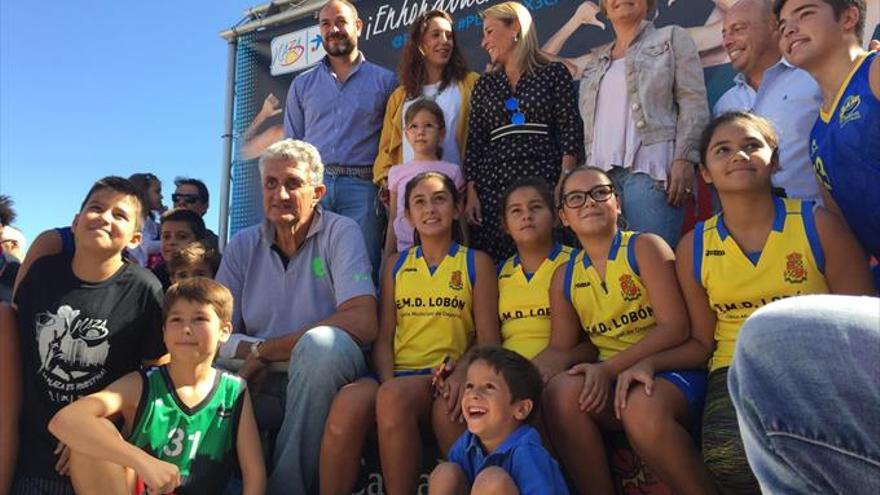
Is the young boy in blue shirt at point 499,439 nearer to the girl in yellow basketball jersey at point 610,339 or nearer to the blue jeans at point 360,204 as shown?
the girl in yellow basketball jersey at point 610,339

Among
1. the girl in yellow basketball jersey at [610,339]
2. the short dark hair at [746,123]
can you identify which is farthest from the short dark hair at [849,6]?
the girl in yellow basketball jersey at [610,339]

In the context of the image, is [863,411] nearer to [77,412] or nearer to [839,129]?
[839,129]

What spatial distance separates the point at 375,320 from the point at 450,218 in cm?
56

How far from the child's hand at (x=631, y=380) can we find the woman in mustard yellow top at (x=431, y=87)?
1844mm

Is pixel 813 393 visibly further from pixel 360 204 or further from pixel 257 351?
pixel 360 204

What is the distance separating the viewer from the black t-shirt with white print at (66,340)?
8.25 feet

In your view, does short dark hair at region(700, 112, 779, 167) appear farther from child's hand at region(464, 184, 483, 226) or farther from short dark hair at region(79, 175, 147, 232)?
short dark hair at region(79, 175, 147, 232)

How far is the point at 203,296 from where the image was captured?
252 centimetres

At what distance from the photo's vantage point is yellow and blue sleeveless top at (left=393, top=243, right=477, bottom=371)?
108 inches

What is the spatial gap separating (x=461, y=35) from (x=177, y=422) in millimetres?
4098

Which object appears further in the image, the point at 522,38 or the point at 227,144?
the point at 227,144

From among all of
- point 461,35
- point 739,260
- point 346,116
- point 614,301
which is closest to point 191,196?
point 346,116

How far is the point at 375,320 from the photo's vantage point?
282 cm

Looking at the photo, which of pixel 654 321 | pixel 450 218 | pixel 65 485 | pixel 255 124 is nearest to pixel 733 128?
pixel 654 321
